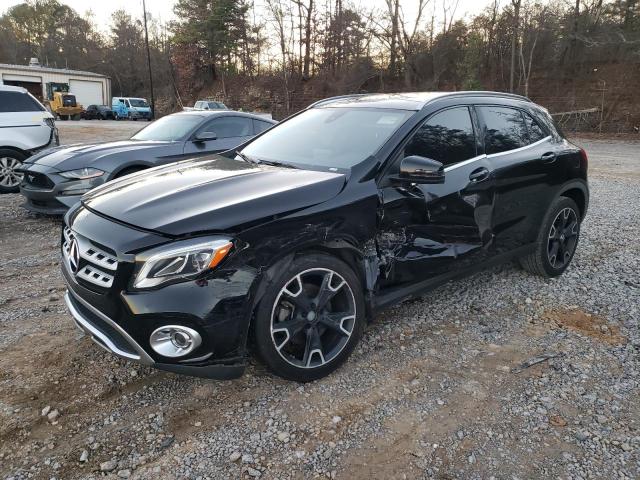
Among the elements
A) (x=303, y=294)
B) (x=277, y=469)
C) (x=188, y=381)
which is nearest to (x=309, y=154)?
(x=303, y=294)

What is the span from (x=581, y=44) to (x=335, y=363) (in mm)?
34711

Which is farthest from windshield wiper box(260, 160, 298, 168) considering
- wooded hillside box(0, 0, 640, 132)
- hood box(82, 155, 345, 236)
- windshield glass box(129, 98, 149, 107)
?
windshield glass box(129, 98, 149, 107)

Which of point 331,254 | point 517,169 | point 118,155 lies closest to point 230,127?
point 118,155

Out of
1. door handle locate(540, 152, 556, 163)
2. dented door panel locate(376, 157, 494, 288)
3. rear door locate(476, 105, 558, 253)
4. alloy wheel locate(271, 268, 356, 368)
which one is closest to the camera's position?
Answer: alloy wheel locate(271, 268, 356, 368)

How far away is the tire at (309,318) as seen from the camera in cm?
254

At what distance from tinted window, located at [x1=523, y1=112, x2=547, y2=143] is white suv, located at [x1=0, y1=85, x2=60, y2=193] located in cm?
796

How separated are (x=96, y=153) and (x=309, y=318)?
473 centimetres

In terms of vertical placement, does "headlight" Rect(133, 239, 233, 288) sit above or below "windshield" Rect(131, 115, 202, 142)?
below

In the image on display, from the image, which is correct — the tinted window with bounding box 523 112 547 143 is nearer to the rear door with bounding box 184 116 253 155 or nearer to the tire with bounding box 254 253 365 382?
the tire with bounding box 254 253 365 382

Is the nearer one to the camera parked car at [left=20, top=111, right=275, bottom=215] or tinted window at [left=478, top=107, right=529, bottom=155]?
tinted window at [left=478, top=107, right=529, bottom=155]

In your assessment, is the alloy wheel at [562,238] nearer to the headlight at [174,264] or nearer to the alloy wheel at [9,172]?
the headlight at [174,264]

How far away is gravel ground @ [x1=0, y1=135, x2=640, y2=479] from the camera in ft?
7.38

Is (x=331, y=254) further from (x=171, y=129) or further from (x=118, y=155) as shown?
(x=171, y=129)

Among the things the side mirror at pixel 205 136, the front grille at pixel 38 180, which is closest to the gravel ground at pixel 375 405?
the front grille at pixel 38 180
